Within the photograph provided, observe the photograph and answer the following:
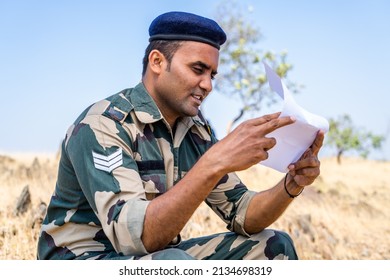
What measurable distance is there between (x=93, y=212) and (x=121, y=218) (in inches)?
16.3

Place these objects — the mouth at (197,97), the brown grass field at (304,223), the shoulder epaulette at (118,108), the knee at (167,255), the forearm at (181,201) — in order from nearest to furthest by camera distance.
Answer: the forearm at (181,201)
the knee at (167,255)
the shoulder epaulette at (118,108)
the mouth at (197,97)
the brown grass field at (304,223)

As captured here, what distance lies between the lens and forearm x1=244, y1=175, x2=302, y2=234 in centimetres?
307

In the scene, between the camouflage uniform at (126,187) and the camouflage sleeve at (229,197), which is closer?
the camouflage uniform at (126,187)

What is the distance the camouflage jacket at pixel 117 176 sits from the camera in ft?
8.25

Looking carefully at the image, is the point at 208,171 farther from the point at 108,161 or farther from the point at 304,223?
the point at 304,223

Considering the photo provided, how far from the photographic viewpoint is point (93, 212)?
111 inches

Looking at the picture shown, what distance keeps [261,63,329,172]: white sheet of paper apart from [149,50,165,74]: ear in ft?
2.14

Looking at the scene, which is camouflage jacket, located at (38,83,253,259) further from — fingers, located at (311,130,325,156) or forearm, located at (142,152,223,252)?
fingers, located at (311,130,325,156)

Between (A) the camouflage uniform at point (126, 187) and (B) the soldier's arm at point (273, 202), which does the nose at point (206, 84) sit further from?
(B) the soldier's arm at point (273, 202)

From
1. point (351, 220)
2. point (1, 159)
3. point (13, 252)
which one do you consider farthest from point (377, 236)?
point (1, 159)

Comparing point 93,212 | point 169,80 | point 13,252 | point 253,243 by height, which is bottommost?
point 13,252

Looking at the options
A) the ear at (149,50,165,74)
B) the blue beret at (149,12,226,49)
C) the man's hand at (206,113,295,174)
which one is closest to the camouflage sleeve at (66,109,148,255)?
the man's hand at (206,113,295,174)

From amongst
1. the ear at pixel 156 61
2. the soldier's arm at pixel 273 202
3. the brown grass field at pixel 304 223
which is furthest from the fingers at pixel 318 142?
the brown grass field at pixel 304 223

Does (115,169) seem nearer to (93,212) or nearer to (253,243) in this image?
(93,212)
